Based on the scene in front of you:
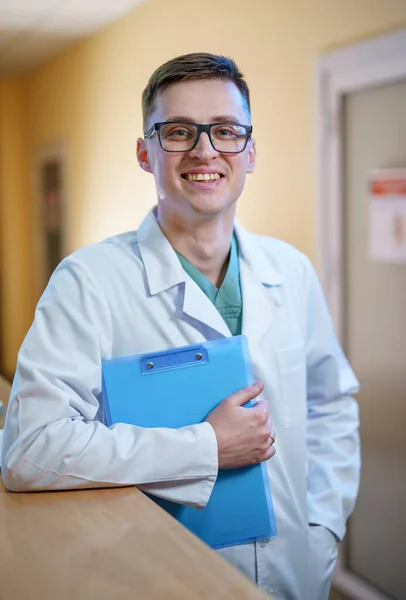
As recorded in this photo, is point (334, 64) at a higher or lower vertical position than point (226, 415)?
higher

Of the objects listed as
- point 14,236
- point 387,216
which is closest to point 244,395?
point 387,216

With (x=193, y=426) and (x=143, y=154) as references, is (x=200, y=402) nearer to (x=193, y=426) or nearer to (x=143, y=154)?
(x=193, y=426)

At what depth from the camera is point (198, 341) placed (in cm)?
117

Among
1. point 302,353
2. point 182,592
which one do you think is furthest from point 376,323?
point 182,592

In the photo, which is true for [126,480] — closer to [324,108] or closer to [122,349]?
[122,349]

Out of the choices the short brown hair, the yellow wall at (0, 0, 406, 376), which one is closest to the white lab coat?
the short brown hair

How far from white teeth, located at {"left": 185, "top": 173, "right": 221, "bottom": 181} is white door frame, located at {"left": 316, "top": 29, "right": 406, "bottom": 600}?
57.5 inches

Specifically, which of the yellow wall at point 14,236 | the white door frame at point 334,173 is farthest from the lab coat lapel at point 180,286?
the yellow wall at point 14,236

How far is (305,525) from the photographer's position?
1279mm

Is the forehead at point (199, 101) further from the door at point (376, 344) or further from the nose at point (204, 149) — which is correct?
the door at point (376, 344)

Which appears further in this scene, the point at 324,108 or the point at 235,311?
the point at 324,108

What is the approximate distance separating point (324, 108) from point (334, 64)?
0.16 metres

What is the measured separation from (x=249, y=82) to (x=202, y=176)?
2.02 metres

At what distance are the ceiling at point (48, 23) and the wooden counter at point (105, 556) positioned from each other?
3.56 meters
